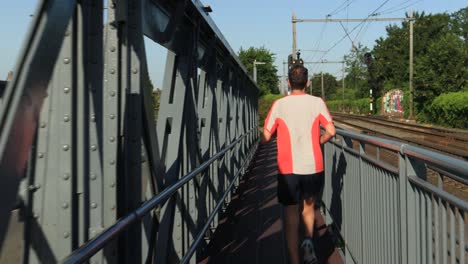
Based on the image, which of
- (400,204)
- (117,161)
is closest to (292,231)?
(400,204)

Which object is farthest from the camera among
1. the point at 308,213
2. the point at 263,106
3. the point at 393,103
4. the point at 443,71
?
the point at 393,103

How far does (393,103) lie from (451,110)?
21331 millimetres

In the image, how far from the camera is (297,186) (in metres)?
4.73

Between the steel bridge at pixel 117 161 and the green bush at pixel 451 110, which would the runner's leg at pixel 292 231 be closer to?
the steel bridge at pixel 117 161

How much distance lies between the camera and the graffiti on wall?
161 ft

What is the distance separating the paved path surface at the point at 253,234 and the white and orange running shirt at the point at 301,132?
1.03 meters

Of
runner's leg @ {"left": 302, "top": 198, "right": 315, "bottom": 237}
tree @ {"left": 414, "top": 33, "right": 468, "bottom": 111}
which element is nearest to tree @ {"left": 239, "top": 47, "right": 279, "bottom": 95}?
tree @ {"left": 414, "top": 33, "right": 468, "bottom": 111}

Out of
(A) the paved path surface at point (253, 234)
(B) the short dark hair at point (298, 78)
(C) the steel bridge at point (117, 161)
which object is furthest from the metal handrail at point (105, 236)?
(A) the paved path surface at point (253, 234)

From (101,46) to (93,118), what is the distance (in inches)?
12.7

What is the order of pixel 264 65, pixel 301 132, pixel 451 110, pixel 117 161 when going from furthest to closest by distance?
pixel 264 65, pixel 451 110, pixel 301 132, pixel 117 161

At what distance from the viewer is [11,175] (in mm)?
1403

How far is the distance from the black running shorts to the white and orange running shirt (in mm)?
48

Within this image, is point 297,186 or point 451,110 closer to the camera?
point 297,186

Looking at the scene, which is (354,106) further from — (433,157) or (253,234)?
(433,157)
